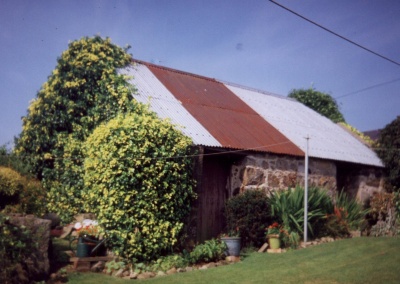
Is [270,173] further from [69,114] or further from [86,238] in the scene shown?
[69,114]

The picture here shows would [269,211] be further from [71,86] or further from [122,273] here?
[71,86]

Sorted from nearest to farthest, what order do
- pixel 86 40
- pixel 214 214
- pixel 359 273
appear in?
pixel 359 273, pixel 214 214, pixel 86 40

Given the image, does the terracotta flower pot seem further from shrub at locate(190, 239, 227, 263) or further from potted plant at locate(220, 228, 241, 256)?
shrub at locate(190, 239, 227, 263)

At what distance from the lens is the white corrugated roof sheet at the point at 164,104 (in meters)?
10.8

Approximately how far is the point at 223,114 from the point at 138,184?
5522 millimetres

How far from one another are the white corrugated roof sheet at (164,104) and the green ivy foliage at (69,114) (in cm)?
60

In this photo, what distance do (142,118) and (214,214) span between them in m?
3.85

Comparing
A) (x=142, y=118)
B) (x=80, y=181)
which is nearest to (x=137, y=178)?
(x=142, y=118)

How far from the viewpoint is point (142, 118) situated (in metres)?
9.20

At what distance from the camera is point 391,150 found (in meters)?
16.5

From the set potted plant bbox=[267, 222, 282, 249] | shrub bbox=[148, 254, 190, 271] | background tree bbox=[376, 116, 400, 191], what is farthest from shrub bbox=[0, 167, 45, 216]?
background tree bbox=[376, 116, 400, 191]

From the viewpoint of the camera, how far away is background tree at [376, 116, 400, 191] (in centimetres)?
1620

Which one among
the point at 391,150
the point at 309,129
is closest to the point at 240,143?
the point at 309,129

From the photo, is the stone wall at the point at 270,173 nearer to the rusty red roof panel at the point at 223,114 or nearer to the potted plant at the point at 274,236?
the rusty red roof panel at the point at 223,114
